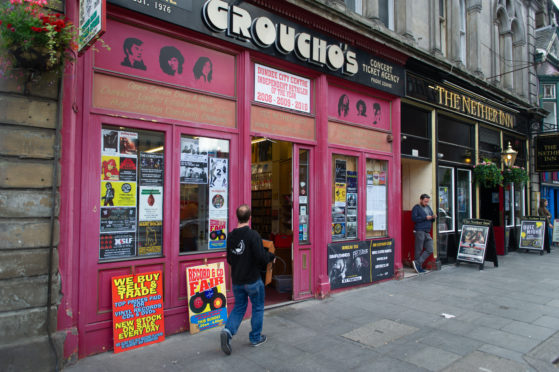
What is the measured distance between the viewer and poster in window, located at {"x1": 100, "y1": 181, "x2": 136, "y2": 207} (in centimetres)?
487

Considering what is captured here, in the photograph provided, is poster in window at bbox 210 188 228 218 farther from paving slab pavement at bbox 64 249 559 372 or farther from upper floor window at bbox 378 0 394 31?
upper floor window at bbox 378 0 394 31

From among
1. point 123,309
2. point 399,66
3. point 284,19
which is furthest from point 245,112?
point 399,66

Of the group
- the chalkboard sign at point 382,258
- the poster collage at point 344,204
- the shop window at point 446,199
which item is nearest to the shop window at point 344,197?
the poster collage at point 344,204

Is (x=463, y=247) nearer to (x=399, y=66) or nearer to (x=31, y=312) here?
(x=399, y=66)

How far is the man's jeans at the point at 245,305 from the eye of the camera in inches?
180

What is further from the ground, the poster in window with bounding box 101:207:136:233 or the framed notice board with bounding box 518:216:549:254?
the poster in window with bounding box 101:207:136:233

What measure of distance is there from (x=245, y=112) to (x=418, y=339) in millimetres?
4311

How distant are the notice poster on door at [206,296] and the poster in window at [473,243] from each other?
7.61 meters

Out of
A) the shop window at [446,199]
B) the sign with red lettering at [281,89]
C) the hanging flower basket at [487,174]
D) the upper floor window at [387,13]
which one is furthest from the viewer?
the hanging flower basket at [487,174]

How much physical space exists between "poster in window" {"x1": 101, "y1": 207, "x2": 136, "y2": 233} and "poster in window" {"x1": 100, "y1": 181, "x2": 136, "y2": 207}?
0.23ft

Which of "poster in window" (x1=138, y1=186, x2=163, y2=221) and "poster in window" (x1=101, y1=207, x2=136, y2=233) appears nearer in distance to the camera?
"poster in window" (x1=101, y1=207, x2=136, y2=233)

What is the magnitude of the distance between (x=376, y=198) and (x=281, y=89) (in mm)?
3540

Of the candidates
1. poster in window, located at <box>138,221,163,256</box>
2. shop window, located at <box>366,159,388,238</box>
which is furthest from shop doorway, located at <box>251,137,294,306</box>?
poster in window, located at <box>138,221,163,256</box>

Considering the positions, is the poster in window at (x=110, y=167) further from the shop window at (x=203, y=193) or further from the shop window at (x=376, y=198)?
the shop window at (x=376, y=198)
